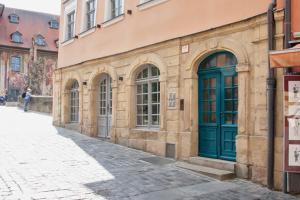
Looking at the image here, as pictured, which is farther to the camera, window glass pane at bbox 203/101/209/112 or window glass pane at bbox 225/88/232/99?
A: window glass pane at bbox 203/101/209/112

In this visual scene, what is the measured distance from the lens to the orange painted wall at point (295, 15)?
24.3ft

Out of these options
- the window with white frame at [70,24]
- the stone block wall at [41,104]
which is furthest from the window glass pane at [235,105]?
the stone block wall at [41,104]

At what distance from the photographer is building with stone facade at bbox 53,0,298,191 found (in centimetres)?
830

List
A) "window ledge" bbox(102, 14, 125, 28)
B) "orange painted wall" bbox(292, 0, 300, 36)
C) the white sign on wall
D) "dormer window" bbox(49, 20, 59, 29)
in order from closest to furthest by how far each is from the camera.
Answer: "orange painted wall" bbox(292, 0, 300, 36) → the white sign on wall → "window ledge" bbox(102, 14, 125, 28) → "dormer window" bbox(49, 20, 59, 29)

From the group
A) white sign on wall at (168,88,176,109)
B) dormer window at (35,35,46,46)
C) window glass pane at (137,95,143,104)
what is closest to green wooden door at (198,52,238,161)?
white sign on wall at (168,88,176,109)

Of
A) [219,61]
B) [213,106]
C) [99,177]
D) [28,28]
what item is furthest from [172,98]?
[28,28]

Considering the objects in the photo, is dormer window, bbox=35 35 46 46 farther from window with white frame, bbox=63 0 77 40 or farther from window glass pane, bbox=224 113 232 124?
window glass pane, bbox=224 113 232 124

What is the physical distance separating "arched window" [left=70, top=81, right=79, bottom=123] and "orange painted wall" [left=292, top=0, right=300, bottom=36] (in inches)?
450

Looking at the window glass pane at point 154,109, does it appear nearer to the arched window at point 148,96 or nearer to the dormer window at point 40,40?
the arched window at point 148,96

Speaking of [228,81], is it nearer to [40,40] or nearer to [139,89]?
[139,89]

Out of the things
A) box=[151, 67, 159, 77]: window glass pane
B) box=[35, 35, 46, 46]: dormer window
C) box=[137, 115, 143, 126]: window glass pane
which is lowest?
box=[137, 115, 143, 126]: window glass pane

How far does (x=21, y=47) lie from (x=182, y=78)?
40.8m

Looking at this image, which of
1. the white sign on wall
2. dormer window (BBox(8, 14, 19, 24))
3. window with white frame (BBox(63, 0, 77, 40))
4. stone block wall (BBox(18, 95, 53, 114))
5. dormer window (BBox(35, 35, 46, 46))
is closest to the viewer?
the white sign on wall

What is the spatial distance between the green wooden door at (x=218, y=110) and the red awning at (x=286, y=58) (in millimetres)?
2110
